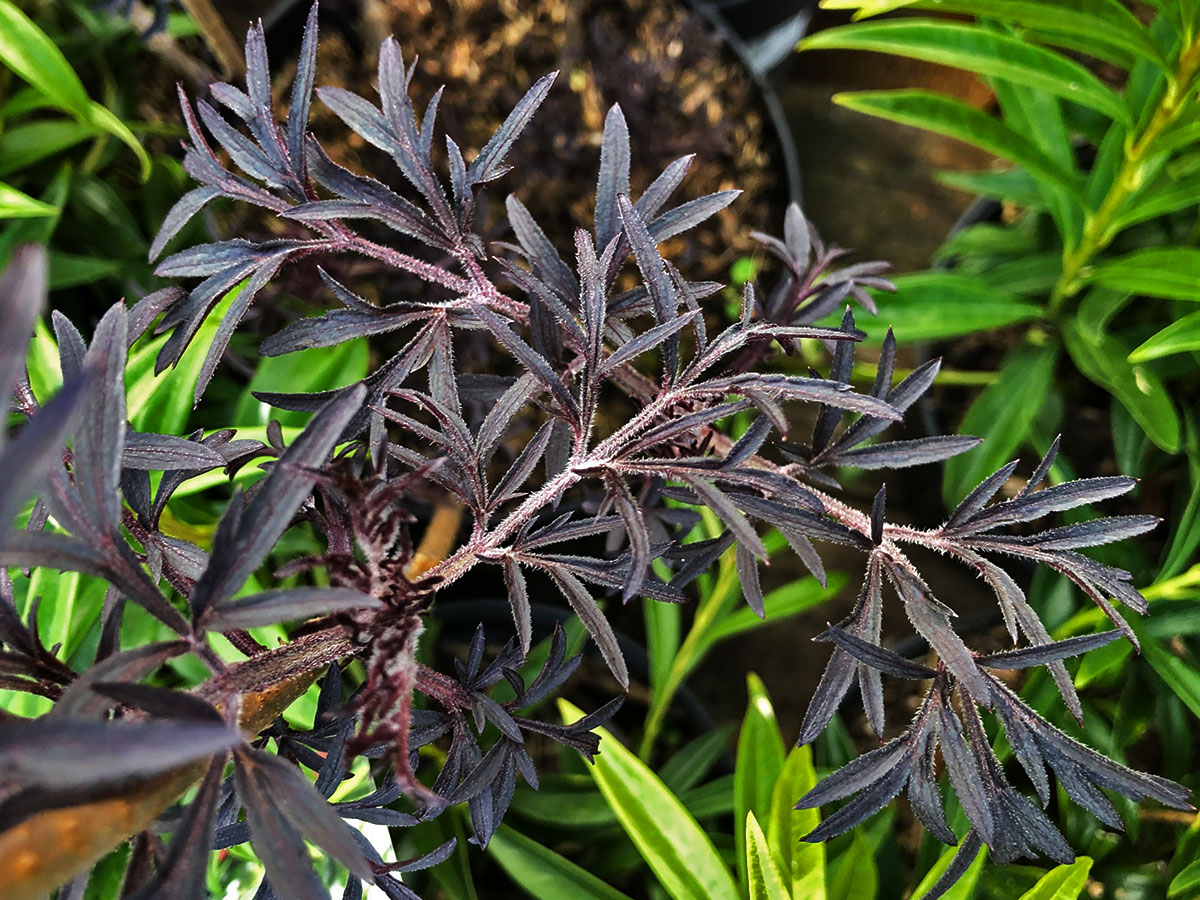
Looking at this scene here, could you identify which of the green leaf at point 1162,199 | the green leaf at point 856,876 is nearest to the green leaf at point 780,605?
the green leaf at point 856,876

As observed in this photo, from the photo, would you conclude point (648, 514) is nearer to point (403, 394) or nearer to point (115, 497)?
point (403, 394)

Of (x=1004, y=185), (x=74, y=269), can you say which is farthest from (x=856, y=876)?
(x=74, y=269)

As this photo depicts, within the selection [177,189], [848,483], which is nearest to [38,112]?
[177,189]

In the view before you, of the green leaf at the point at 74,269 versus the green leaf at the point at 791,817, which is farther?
the green leaf at the point at 74,269

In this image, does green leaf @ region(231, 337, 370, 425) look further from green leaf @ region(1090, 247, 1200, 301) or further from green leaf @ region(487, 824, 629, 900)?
green leaf @ region(1090, 247, 1200, 301)

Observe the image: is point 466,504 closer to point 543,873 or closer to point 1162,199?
point 543,873

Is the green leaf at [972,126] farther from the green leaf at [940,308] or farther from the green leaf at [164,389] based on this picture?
the green leaf at [164,389]
